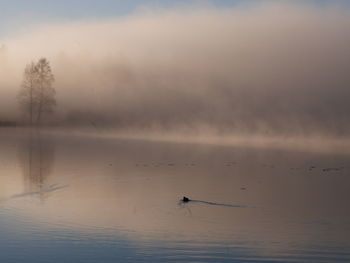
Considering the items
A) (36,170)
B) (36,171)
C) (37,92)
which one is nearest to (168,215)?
(36,171)

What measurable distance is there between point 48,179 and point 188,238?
382 inches

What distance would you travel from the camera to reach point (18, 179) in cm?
1819

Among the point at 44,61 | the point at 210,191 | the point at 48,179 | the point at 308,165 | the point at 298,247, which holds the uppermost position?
the point at 44,61

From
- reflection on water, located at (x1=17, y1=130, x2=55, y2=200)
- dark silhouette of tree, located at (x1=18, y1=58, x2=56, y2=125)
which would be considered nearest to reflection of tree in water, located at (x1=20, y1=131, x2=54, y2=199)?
reflection on water, located at (x1=17, y1=130, x2=55, y2=200)

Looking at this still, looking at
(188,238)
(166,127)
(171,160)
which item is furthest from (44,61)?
(188,238)

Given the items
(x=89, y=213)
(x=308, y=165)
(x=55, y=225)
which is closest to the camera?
(x=55, y=225)

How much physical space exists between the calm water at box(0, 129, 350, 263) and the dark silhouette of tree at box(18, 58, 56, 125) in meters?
47.3

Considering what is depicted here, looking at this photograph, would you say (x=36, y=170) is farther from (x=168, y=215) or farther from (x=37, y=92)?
(x=37, y=92)

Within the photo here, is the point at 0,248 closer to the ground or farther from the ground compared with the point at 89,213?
closer to the ground

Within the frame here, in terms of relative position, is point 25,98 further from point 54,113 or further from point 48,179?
point 48,179

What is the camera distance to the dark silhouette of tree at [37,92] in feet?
225

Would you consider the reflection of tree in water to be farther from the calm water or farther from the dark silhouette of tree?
the dark silhouette of tree

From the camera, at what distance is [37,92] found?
226 feet

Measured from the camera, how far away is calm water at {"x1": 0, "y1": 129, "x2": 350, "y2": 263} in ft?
30.3
